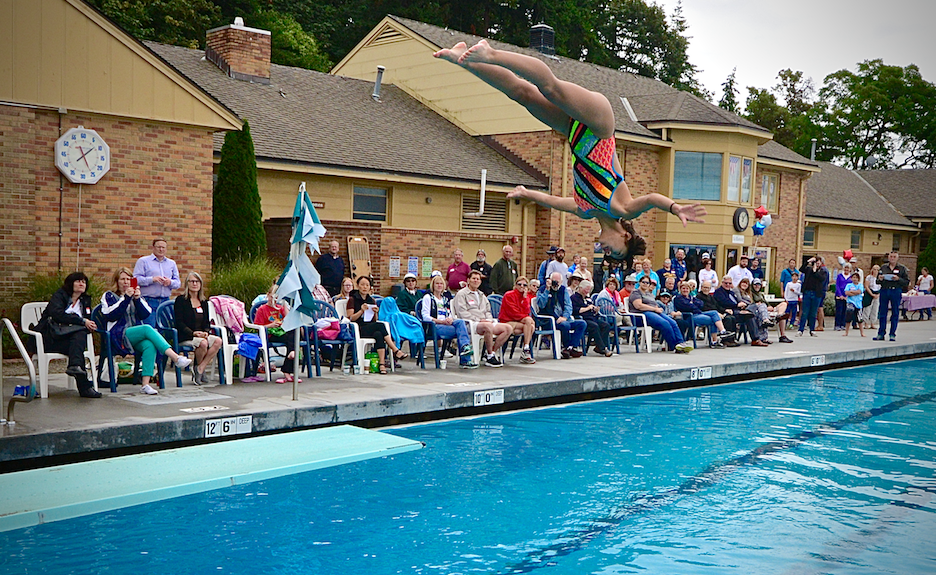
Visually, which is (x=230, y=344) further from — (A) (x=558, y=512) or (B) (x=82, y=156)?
(A) (x=558, y=512)

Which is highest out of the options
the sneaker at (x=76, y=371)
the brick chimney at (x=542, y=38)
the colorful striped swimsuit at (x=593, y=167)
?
the brick chimney at (x=542, y=38)

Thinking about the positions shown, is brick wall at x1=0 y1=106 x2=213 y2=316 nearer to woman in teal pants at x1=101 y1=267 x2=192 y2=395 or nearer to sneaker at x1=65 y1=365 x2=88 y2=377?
woman in teal pants at x1=101 y1=267 x2=192 y2=395

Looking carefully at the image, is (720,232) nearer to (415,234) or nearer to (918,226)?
(415,234)

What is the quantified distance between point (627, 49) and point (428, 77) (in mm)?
23736

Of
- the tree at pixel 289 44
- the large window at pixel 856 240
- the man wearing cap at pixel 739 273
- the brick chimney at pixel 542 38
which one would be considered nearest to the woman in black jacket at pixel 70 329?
the man wearing cap at pixel 739 273

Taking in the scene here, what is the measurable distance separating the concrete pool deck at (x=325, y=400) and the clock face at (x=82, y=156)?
3580mm

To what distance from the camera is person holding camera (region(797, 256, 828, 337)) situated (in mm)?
20438

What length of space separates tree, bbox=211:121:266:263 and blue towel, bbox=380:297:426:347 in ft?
15.9

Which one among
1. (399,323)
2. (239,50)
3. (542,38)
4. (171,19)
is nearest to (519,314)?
(399,323)

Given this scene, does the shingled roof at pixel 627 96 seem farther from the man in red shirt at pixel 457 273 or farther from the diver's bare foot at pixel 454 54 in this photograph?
the diver's bare foot at pixel 454 54

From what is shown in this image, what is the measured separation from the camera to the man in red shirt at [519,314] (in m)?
13.4

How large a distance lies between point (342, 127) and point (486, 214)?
4325mm

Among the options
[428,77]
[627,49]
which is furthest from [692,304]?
[627,49]

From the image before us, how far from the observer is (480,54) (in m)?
5.40
